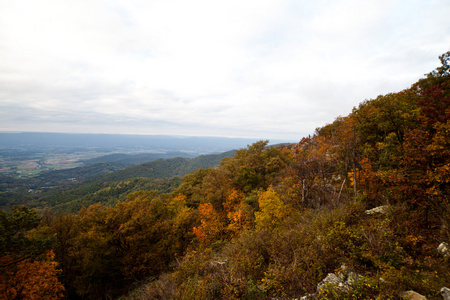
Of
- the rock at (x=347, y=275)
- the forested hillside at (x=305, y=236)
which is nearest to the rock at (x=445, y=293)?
the forested hillside at (x=305, y=236)

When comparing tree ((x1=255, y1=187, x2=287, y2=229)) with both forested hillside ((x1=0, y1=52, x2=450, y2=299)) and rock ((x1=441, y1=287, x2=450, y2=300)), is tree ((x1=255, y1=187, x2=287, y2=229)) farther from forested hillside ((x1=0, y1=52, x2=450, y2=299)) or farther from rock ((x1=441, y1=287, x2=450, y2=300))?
rock ((x1=441, y1=287, x2=450, y2=300))

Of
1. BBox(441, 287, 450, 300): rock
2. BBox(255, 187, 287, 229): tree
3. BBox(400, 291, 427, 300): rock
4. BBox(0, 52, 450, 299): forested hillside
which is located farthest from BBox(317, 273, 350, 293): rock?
BBox(255, 187, 287, 229): tree

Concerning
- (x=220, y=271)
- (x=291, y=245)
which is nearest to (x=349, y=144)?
(x=291, y=245)

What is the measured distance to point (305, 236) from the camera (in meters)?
8.54

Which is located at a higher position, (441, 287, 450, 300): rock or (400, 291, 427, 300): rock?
(441, 287, 450, 300): rock

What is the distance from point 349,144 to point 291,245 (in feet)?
44.6

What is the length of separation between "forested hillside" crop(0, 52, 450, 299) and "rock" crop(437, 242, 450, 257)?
33 mm

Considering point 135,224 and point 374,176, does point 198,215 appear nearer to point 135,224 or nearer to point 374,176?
point 135,224

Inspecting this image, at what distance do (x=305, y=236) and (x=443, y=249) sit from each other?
456 cm

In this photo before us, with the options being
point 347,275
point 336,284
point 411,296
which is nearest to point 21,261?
point 336,284

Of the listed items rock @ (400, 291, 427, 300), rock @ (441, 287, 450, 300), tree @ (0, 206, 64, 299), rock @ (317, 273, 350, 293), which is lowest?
tree @ (0, 206, 64, 299)

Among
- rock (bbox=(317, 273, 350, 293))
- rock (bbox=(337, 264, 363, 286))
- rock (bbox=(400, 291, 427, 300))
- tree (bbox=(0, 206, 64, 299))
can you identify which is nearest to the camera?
rock (bbox=(400, 291, 427, 300))

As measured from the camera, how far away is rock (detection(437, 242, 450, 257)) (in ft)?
19.2

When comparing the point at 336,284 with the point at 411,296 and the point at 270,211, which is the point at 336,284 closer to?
the point at 411,296
